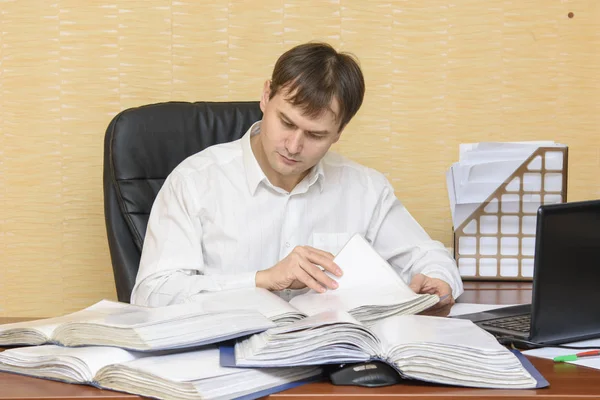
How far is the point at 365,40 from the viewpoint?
7.50 ft

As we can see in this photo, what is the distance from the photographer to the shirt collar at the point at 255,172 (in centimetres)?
176

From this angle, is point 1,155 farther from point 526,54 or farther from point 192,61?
point 526,54

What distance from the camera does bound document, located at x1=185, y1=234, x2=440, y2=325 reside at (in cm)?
118

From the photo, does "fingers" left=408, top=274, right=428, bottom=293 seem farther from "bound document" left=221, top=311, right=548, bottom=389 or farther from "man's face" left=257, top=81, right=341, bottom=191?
"bound document" left=221, top=311, right=548, bottom=389

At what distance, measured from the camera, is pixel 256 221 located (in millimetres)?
1760

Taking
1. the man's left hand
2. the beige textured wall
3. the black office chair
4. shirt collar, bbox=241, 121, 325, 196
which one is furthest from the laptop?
the beige textured wall

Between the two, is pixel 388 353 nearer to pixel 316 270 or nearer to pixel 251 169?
pixel 316 270

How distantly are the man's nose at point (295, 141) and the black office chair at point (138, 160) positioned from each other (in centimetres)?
37

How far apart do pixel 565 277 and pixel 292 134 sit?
0.65m

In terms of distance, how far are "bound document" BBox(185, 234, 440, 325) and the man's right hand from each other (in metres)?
0.01

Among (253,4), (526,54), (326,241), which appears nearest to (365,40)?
(253,4)

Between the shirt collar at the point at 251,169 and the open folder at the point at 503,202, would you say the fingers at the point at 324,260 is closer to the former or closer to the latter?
the shirt collar at the point at 251,169

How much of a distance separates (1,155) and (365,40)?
1112 mm

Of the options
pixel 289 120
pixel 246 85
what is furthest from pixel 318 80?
pixel 246 85
